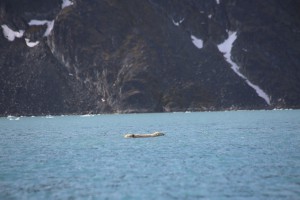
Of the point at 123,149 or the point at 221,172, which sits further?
the point at 123,149

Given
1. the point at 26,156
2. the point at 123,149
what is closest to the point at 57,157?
the point at 26,156

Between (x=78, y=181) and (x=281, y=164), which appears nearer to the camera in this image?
(x=78, y=181)

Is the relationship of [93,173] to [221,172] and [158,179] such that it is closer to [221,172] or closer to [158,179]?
[158,179]

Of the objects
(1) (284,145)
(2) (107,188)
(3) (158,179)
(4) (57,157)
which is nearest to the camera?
(2) (107,188)

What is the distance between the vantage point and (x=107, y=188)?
34.8 meters

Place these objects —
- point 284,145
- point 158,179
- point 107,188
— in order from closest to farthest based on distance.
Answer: point 107,188 → point 158,179 → point 284,145

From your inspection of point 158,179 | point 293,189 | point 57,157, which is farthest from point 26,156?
point 293,189

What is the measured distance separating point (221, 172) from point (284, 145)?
23462 millimetres

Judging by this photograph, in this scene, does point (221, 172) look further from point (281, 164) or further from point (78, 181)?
point (78, 181)

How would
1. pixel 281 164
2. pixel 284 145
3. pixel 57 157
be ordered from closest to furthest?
pixel 281 164 < pixel 57 157 < pixel 284 145

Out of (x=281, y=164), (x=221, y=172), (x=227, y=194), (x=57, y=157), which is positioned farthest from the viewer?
(x=57, y=157)

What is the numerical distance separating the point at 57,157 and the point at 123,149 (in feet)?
33.6

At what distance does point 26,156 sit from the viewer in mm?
56031

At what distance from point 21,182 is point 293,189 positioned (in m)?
19.6
